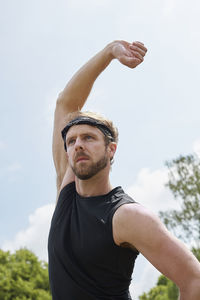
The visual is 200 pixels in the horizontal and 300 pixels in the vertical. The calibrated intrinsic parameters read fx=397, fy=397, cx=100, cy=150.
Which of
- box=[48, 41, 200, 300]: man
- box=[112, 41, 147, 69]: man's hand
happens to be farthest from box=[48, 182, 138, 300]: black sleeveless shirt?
box=[112, 41, 147, 69]: man's hand

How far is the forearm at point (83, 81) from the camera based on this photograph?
3783mm

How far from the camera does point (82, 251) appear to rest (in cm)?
281

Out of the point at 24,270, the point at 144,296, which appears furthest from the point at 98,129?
the point at 144,296

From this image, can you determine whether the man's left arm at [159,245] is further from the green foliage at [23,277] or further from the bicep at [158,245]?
the green foliage at [23,277]

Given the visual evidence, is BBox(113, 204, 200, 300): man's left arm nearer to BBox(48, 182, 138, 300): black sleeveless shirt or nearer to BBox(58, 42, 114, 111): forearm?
BBox(48, 182, 138, 300): black sleeveless shirt

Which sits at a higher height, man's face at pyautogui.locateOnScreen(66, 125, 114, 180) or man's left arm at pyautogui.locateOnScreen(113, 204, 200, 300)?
man's face at pyautogui.locateOnScreen(66, 125, 114, 180)

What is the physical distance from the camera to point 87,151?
3.07 metres

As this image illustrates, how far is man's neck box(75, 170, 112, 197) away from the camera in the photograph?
315 centimetres

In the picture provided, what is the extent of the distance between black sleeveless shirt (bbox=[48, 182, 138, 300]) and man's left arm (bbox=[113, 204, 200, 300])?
0.13 m

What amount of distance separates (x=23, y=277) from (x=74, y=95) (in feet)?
88.5

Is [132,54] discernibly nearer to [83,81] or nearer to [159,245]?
[83,81]

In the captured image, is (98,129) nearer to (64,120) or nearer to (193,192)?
(64,120)

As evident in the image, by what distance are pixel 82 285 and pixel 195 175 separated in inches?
910

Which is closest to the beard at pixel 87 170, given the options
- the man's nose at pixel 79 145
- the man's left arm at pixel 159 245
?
the man's nose at pixel 79 145
